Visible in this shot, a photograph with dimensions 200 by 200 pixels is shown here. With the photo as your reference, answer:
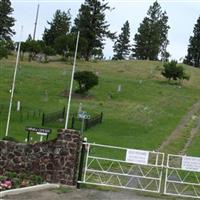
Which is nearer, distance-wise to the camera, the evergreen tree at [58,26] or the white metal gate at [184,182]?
the white metal gate at [184,182]

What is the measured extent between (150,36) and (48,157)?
107971mm

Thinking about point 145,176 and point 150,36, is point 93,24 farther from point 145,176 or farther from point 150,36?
point 145,176

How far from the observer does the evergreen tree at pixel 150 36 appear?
129 m

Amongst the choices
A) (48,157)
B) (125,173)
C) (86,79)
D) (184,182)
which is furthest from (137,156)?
(86,79)

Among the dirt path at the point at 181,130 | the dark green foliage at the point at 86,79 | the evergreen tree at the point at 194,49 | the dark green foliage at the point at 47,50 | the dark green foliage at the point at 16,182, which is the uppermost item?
the evergreen tree at the point at 194,49

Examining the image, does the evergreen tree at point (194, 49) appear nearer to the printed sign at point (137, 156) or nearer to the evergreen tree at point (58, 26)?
the evergreen tree at point (58, 26)

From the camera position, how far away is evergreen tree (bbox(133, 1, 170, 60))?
424 feet

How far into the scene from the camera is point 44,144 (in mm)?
23656

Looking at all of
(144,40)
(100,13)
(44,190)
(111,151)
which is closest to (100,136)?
(111,151)

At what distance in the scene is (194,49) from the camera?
5349 inches

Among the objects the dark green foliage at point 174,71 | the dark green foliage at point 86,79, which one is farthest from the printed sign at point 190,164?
the dark green foliage at point 174,71

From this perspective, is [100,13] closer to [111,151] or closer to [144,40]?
[144,40]

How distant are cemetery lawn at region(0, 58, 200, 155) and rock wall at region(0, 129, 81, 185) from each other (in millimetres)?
15274

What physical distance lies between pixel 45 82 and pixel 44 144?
2042 inches
